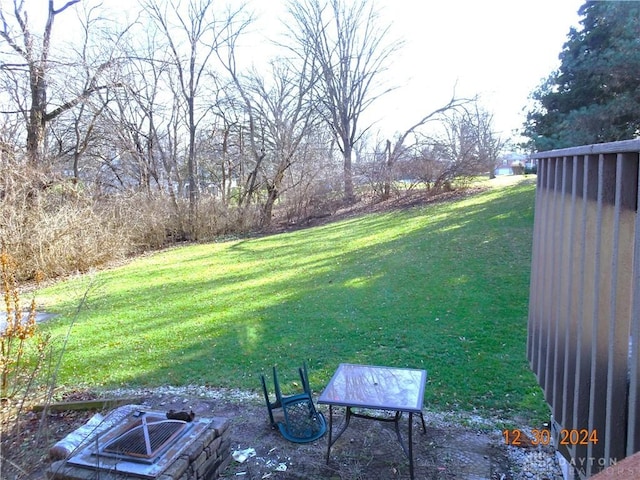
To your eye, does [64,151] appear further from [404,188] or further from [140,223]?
[404,188]

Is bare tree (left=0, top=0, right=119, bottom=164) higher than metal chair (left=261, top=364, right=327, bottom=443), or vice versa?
bare tree (left=0, top=0, right=119, bottom=164)

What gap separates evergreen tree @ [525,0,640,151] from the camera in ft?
25.5

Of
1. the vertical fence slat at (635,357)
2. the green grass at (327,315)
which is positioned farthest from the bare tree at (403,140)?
the vertical fence slat at (635,357)

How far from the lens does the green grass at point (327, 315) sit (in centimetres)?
434

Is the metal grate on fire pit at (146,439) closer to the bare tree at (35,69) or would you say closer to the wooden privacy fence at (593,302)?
the wooden privacy fence at (593,302)

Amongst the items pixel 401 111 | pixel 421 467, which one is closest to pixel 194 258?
pixel 421 467

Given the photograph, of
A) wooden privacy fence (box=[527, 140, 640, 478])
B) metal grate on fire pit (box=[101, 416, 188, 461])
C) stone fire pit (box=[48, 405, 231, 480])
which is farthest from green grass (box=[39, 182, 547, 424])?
wooden privacy fence (box=[527, 140, 640, 478])

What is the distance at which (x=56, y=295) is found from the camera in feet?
26.7

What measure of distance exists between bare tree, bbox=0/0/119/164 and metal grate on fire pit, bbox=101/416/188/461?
982 cm

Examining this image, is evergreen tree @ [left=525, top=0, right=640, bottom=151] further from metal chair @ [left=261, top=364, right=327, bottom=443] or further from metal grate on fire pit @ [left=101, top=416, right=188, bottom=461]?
metal grate on fire pit @ [left=101, top=416, right=188, bottom=461]

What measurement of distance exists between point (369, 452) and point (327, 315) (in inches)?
115

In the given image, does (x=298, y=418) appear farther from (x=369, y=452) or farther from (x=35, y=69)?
(x=35, y=69)

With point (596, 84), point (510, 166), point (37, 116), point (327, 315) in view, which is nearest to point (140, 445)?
point (327, 315)

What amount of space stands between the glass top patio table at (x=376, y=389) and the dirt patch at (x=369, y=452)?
1.65 ft
